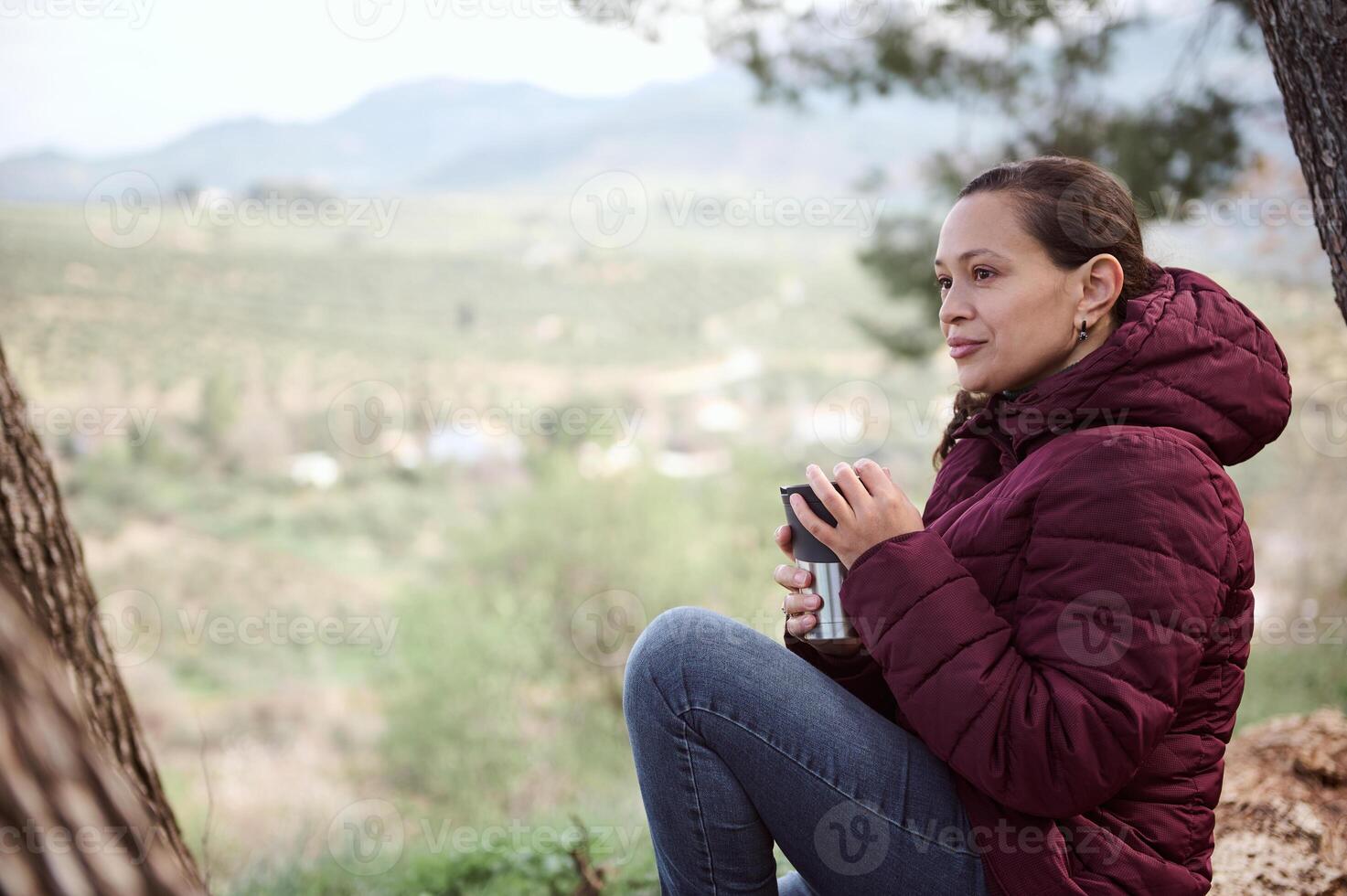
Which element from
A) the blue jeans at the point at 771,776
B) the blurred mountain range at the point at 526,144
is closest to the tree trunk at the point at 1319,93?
the blue jeans at the point at 771,776

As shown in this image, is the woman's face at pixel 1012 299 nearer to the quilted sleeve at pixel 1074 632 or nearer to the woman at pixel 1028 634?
the woman at pixel 1028 634

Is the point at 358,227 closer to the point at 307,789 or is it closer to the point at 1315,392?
the point at 307,789

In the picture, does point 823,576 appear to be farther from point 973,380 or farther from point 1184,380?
point 1184,380

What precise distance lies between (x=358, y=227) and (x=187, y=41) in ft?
35.6

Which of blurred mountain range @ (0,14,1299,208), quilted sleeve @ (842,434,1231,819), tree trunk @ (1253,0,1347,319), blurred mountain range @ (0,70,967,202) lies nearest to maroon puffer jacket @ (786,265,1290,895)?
quilted sleeve @ (842,434,1231,819)

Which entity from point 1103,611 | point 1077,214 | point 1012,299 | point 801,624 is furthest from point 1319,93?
point 801,624

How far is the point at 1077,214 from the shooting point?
1316 mm

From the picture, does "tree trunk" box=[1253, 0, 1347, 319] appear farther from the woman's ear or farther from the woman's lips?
the woman's lips

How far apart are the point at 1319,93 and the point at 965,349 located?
804 mm

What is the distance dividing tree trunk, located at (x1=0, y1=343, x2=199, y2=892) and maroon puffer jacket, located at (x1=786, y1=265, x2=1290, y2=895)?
1.15 m

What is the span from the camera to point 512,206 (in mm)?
35188

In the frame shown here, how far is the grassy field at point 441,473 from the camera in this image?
47.1 ft

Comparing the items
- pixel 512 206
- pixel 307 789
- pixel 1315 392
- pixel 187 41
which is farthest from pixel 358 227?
pixel 1315 392

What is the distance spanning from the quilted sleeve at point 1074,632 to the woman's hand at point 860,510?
1.9 inches
